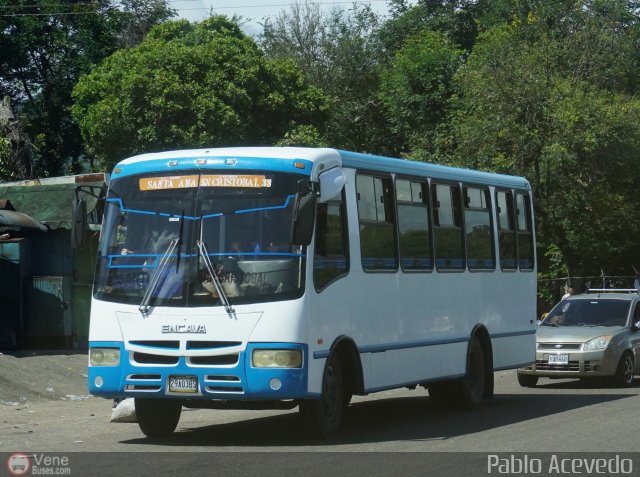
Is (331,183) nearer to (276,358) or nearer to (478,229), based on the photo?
(276,358)

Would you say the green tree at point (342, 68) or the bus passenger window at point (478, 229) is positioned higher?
the green tree at point (342, 68)

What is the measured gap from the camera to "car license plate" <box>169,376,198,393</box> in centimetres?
1165

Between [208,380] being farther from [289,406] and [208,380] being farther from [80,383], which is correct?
[80,383]

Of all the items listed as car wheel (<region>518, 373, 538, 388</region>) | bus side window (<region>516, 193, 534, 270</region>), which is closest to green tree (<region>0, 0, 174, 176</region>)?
car wheel (<region>518, 373, 538, 388</region>)

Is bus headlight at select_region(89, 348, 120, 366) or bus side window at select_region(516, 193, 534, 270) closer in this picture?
bus headlight at select_region(89, 348, 120, 366)

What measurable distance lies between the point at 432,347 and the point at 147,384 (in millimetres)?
4405

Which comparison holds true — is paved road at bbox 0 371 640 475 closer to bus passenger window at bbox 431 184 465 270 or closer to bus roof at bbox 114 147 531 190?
bus passenger window at bbox 431 184 465 270

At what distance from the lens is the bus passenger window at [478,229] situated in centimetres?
1638

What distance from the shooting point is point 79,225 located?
12.6m

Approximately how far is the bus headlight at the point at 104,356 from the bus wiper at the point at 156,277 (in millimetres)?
518
